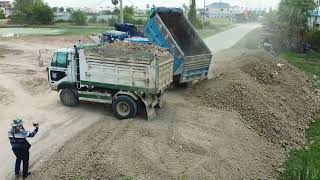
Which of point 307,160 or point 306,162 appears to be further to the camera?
point 307,160

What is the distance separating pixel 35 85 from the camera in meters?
19.3

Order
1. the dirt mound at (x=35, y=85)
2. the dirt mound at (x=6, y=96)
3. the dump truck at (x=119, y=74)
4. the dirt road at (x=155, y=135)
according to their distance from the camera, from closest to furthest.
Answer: the dirt road at (x=155, y=135) → the dump truck at (x=119, y=74) → the dirt mound at (x=6, y=96) → the dirt mound at (x=35, y=85)

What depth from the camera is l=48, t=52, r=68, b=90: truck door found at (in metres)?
15.1

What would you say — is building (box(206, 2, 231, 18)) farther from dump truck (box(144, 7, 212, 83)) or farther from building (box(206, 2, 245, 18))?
dump truck (box(144, 7, 212, 83))

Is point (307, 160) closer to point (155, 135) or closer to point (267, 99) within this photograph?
point (155, 135)

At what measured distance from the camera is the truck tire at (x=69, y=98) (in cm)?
1525

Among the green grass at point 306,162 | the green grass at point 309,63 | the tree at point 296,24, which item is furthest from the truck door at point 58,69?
the tree at point 296,24

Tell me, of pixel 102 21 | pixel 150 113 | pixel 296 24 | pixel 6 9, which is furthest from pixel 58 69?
pixel 6 9

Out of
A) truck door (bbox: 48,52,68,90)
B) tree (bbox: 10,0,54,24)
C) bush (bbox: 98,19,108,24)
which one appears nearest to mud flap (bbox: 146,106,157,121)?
truck door (bbox: 48,52,68,90)

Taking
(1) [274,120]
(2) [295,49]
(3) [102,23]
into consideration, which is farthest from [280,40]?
(3) [102,23]

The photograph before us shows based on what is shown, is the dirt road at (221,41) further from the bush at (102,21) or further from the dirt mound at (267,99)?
the bush at (102,21)

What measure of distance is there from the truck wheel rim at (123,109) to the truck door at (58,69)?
2.39 m

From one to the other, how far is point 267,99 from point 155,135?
5.73 meters

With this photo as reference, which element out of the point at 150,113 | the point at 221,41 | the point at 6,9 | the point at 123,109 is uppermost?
the point at 6,9
